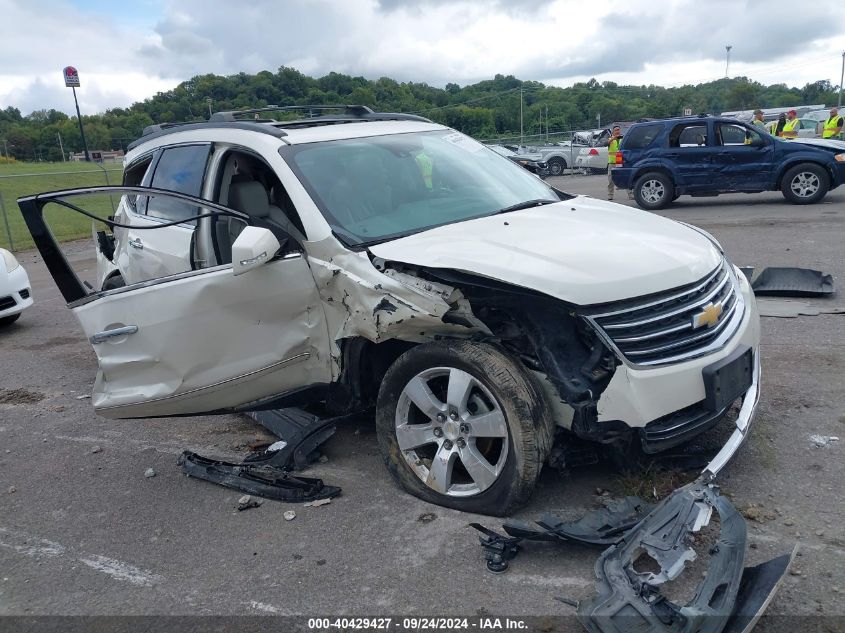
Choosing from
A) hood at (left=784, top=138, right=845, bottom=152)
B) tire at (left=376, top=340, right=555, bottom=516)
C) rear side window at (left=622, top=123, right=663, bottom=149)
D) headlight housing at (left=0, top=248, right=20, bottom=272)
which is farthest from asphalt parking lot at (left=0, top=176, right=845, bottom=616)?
rear side window at (left=622, top=123, right=663, bottom=149)

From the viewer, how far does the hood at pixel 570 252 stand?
10.4 ft

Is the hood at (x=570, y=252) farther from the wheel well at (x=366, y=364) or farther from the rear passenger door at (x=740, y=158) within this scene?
the rear passenger door at (x=740, y=158)

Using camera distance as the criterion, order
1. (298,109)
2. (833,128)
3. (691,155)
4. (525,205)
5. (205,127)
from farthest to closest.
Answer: (833,128), (691,155), (298,109), (205,127), (525,205)

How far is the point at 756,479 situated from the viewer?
11.8 ft

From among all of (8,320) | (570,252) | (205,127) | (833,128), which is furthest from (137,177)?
(833,128)

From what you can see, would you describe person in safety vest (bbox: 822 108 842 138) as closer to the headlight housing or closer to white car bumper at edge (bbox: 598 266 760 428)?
the headlight housing

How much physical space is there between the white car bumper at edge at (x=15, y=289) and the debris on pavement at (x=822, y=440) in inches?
319

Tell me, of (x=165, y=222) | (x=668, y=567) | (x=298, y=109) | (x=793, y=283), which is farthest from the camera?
(x=793, y=283)

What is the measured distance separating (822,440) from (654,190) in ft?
37.6

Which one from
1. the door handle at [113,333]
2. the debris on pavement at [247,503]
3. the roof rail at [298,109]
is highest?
the roof rail at [298,109]

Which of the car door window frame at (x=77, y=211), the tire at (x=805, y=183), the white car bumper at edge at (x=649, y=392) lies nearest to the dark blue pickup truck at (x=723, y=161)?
the tire at (x=805, y=183)

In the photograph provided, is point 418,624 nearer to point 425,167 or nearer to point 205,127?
point 425,167

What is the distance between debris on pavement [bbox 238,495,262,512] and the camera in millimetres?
3878

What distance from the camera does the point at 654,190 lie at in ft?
48.2
